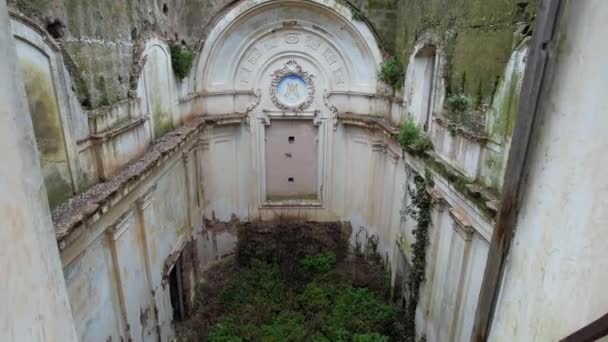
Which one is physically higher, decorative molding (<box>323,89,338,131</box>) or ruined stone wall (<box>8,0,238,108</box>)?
ruined stone wall (<box>8,0,238,108</box>)

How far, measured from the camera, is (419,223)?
24.2ft

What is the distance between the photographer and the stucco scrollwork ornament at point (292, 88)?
430 inches

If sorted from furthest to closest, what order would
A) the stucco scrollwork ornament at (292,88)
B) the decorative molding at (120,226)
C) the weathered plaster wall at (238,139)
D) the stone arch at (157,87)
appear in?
the stucco scrollwork ornament at (292,88) → the stone arch at (157,87) → the decorative molding at (120,226) → the weathered plaster wall at (238,139)

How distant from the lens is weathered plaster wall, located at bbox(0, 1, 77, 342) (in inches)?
73.0

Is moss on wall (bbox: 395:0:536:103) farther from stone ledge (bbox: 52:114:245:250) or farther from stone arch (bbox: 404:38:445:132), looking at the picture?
stone ledge (bbox: 52:114:245:250)

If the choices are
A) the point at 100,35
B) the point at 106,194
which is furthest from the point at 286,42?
the point at 106,194

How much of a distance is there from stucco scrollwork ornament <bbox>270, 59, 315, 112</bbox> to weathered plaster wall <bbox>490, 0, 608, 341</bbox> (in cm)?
913

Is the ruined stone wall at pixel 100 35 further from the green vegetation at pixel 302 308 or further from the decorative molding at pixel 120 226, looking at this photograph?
the green vegetation at pixel 302 308

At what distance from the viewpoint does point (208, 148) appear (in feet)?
36.0

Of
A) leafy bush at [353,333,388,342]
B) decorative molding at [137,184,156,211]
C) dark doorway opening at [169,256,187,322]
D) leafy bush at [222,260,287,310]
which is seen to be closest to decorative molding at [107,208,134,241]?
decorative molding at [137,184,156,211]

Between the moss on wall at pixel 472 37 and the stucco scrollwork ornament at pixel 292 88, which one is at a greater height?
the moss on wall at pixel 472 37

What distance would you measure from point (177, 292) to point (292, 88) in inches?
240

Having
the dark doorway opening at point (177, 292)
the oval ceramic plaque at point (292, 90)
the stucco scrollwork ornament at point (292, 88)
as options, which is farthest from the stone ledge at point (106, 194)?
the oval ceramic plaque at point (292, 90)

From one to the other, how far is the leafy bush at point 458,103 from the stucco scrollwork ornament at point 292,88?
5.44 meters
